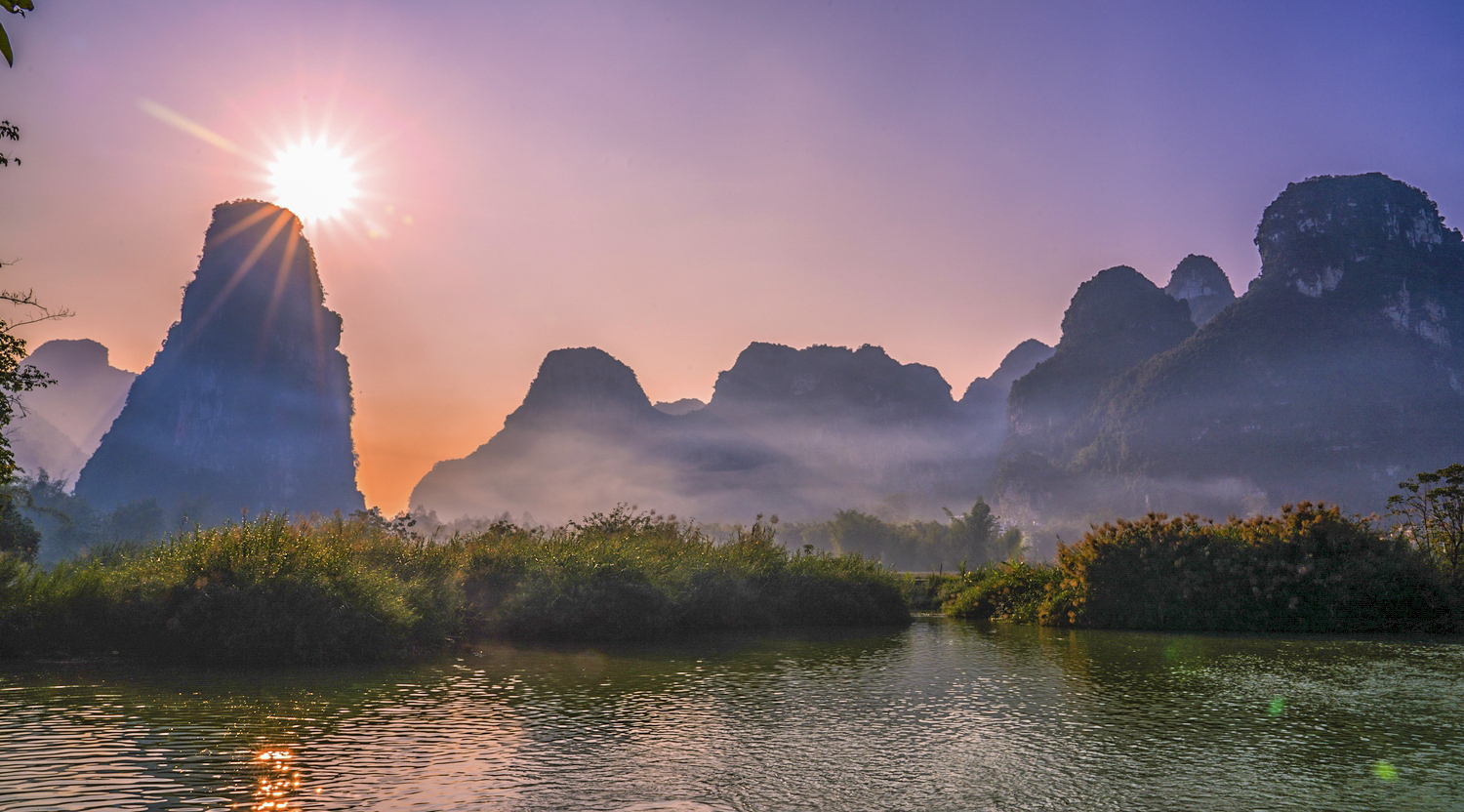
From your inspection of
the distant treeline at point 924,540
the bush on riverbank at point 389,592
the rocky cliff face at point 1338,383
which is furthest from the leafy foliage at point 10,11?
the rocky cliff face at point 1338,383

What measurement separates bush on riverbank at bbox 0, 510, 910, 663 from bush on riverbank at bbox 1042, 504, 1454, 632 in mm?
6813

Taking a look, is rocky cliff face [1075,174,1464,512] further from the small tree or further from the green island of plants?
the green island of plants

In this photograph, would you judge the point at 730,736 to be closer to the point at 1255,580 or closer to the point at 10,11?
the point at 10,11

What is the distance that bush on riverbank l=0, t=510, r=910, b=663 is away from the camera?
15.0 meters

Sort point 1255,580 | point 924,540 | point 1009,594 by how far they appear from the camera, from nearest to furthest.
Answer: point 1255,580 → point 1009,594 → point 924,540

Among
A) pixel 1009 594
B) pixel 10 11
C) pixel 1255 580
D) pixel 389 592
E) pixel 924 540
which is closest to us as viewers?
pixel 10 11

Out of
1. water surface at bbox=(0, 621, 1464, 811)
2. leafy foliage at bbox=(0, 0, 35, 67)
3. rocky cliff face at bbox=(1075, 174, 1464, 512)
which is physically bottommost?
water surface at bbox=(0, 621, 1464, 811)

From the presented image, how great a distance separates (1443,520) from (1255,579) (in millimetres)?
7265

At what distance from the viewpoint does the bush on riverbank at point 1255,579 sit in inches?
952

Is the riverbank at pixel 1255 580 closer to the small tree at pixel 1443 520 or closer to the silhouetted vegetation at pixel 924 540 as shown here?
the small tree at pixel 1443 520

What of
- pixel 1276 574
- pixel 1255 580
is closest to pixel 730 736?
pixel 1255 580

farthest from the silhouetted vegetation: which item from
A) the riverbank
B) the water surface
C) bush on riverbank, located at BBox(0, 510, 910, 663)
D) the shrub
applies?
the water surface

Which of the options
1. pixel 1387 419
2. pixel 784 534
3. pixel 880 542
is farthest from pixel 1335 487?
pixel 880 542

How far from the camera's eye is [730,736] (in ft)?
31.0
